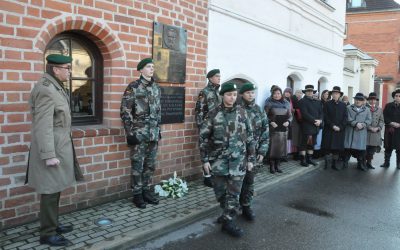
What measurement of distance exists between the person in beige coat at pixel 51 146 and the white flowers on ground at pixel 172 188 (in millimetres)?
1829

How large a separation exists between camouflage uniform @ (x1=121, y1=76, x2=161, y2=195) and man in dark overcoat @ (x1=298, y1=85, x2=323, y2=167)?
4.32 meters

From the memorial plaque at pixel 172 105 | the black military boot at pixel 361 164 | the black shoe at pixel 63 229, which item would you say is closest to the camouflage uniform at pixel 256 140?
the memorial plaque at pixel 172 105

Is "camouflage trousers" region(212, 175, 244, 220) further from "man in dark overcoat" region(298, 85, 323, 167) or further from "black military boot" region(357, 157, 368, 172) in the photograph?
"black military boot" region(357, 157, 368, 172)

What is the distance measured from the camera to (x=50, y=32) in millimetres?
4195

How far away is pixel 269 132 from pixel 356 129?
7.75ft

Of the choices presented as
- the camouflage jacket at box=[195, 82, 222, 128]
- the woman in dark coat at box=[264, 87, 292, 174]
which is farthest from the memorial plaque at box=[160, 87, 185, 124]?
the woman in dark coat at box=[264, 87, 292, 174]

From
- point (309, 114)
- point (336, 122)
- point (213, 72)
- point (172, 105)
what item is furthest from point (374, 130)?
point (172, 105)

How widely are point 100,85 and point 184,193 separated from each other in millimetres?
2028

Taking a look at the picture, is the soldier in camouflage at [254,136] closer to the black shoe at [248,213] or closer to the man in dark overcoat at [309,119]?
the black shoe at [248,213]

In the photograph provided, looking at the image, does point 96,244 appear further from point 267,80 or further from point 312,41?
point 312,41

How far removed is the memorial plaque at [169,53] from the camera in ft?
18.0

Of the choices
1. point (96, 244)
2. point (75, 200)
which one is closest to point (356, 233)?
point (96, 244)

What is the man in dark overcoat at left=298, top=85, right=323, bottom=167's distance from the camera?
816cm

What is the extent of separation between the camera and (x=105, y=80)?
5.05m
